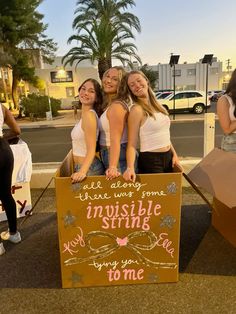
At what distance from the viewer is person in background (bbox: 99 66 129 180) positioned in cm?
218

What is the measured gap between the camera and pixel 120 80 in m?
2.32

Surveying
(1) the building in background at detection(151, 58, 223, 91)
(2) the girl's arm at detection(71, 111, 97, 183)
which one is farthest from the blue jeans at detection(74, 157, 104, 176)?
(1) the building in background at detection(151, 58, 223, 91)

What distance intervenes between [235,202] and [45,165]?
12.3ft

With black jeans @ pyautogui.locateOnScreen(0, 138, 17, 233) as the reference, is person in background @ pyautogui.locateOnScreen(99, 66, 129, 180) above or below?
above

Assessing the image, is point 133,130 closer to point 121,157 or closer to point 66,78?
point 121,157

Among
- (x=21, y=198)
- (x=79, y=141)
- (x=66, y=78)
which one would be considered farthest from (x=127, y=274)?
(x=66, y=78)

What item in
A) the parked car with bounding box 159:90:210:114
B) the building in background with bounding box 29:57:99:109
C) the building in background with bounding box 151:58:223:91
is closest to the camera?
the parked car with bounding box 159:90:210:114

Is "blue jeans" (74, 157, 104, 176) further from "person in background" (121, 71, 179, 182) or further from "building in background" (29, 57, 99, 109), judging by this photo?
"building in background" (29, 57, 99, 109)

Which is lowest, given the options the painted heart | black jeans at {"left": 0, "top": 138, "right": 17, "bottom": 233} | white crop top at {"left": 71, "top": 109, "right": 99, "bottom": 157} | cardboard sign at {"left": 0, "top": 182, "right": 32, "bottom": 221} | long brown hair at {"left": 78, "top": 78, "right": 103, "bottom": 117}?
cardboard sign at {"left": 0, "top": 182, "right": 32, "bottom": 221}

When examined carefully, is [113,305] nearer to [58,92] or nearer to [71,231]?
[71,231]

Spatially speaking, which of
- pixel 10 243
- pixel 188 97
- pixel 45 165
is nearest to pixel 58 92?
pixel 188 97

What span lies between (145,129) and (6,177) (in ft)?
4.56

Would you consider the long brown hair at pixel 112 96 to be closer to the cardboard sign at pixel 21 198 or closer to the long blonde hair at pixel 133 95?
the long blonde hair at pixel 133 95

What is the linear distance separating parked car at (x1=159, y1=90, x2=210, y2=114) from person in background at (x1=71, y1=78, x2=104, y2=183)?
17.2 m
